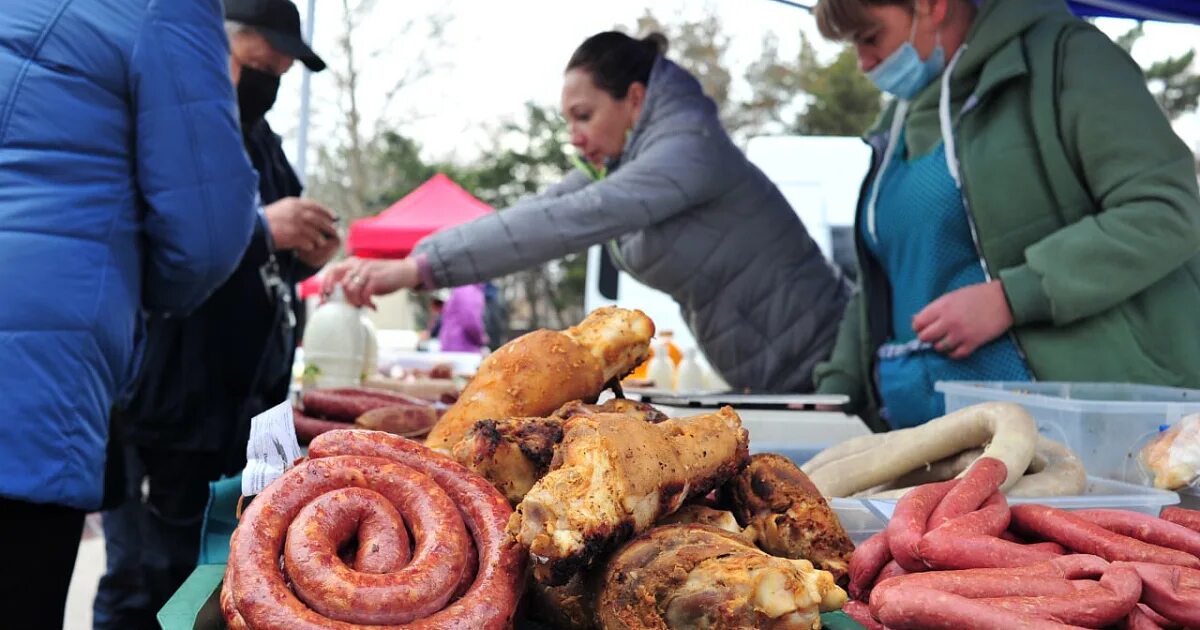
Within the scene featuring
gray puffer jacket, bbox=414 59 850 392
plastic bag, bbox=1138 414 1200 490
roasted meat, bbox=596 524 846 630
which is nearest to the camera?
roasted meat, bbox=596 524 846 630

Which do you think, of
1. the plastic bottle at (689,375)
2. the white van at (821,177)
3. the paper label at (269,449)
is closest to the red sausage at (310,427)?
the paper label at (269,449)

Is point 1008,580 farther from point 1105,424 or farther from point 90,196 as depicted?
point 90,196

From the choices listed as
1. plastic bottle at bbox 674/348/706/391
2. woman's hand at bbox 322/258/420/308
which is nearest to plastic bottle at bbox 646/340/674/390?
plastic bottle at bbox 674/348/706/391

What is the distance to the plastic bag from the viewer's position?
73.0 inches

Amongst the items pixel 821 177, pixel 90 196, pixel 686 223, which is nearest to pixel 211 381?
pixel 90 196

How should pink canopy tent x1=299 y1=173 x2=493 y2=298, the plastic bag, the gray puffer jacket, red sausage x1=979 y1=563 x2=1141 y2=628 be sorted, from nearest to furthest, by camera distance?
red sausage x1=979 y1=563 x2=1141 y2=628 < the plastic bag < the gray puffer jacket < pink canopy tent x1=299 y1=173 x2=493 y2=298

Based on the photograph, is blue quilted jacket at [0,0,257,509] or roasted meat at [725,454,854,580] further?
blue quilted jacket at [0,0,257,509]

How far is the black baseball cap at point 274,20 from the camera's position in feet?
11.0

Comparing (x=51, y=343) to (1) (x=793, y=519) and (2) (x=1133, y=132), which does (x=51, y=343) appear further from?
(2) (x=1133, y=132)

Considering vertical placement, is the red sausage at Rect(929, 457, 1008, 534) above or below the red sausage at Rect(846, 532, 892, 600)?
above

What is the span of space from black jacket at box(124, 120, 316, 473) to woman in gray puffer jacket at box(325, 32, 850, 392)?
1.04 feet

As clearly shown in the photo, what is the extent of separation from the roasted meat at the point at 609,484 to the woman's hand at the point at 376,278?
76.8 inches

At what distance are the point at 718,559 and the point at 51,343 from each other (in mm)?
1600

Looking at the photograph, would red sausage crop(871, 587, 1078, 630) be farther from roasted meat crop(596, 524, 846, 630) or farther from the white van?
the white van
